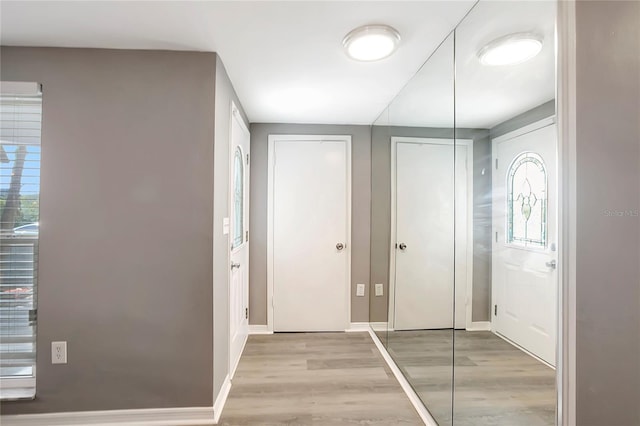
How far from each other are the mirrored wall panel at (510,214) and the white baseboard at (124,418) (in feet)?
5.01

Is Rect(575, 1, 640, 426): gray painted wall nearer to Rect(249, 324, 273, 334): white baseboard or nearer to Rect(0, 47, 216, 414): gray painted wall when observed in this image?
Rect(0, 47, 216, 414): gray painted wall

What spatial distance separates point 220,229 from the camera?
6.43ft

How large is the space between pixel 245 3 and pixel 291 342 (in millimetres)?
2760

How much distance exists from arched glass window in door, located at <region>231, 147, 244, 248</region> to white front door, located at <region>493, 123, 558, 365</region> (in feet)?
6.35

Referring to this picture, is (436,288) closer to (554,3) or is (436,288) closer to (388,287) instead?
(388,287)

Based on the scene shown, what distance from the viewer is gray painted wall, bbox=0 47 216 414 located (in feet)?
5.79

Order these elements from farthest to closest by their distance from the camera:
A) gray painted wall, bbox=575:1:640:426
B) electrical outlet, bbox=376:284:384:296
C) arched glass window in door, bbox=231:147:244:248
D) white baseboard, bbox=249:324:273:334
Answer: white baseboard, bbox=249:324:273:334 → electrical outlet, bbox=376:284:384:296 → arched glass window in door, bbox=231:147:244:248 → gray painted wall, bbox=575:1:640:426

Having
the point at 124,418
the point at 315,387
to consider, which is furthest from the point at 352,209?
the point at 124,418

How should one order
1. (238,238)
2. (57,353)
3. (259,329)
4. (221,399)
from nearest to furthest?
1. (57,353)
2. (221,399)
3. (238,238)
4. (259,329)

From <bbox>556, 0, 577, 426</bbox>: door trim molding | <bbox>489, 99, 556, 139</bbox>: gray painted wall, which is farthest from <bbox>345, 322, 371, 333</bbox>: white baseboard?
<bbox>489, 99, 556, 139</bbox>: gray painted wall

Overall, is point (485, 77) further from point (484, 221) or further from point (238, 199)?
point (238, 199)

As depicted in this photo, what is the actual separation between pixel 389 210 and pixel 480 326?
1.44 m

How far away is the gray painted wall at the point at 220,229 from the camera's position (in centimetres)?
186

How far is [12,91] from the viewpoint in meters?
1.74
